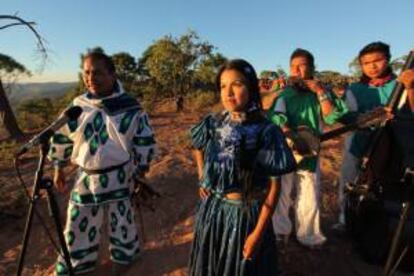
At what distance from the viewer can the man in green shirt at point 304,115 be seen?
3.63 metres

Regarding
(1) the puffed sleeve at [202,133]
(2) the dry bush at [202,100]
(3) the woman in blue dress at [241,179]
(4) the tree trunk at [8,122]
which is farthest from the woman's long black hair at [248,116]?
(4) the tree trunk at [8,122]

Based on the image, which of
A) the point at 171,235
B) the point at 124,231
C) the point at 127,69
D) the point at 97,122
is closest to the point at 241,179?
the point at 97,122

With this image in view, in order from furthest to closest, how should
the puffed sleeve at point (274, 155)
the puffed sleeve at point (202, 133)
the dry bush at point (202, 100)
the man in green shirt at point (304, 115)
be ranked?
the dry bush at point (202, 100) → the man in green shirt at point (304, 115) → the puffed sleeve at point (202, 133) → the puffed sleeve at point (274, 155)

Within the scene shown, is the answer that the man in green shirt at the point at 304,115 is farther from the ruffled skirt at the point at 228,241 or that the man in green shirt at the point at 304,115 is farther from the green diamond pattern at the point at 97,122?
the green diamond pattern at the point at 97,122

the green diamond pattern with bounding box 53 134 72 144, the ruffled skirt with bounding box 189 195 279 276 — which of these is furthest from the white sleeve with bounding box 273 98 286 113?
the green diamond pattern with bounding box 53 134 72 144

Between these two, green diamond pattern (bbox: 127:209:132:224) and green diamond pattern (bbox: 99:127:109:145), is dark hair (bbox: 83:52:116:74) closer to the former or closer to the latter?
green diamond pattern (bbox: 99:127:109:145)

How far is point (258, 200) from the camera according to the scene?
2.60 m

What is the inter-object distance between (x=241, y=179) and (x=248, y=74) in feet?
1.89

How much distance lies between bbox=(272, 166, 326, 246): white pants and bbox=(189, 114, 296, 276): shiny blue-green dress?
1.18 m

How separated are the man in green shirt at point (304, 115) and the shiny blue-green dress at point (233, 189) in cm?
114

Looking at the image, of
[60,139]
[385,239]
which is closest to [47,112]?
[60,139]

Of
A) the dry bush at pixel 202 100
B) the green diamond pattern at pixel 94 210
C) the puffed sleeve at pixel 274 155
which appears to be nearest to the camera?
the puffed sleeve at pixel 274 155

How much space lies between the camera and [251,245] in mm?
2502

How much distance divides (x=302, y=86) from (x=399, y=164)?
93 cm
